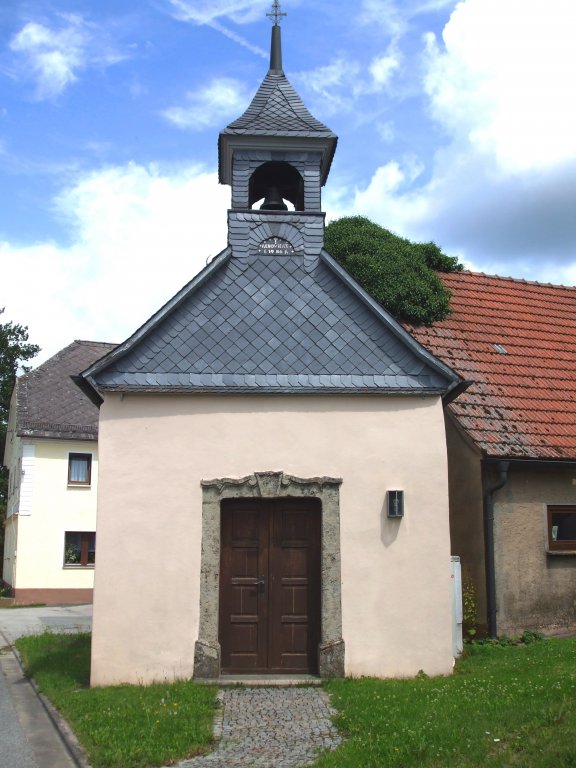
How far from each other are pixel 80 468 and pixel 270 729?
71.6 ft

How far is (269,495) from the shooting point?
10.6m

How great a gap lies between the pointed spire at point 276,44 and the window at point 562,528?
28.3 ft

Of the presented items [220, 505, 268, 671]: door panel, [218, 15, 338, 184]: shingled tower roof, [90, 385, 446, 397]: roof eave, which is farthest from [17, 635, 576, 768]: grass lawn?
[218, 15, 338, 184]: shingled tower roof

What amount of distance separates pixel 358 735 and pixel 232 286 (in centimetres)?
632

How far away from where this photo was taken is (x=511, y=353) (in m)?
16.3

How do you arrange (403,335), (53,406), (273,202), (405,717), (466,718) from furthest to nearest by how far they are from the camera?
(53,406), (273,202), (403,335), (405,717), (466,718)

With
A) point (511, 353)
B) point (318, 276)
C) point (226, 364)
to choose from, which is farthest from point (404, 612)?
point (511, 353)

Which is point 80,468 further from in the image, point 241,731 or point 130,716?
point 241,731

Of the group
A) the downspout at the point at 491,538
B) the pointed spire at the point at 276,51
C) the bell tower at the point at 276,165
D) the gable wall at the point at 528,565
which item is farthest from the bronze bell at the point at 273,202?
the gable wall at the point at 528,565

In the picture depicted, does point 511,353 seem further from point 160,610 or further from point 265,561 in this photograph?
point 160,610

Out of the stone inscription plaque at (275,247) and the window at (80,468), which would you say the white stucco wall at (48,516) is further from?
the stone inscription plaque at (275,247)

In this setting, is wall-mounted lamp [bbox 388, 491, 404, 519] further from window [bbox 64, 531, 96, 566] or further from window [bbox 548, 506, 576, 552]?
window [bbox 64, 531, 96, 566]

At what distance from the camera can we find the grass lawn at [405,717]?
6.51 metres

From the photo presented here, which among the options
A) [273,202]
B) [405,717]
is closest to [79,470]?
[273,202]
